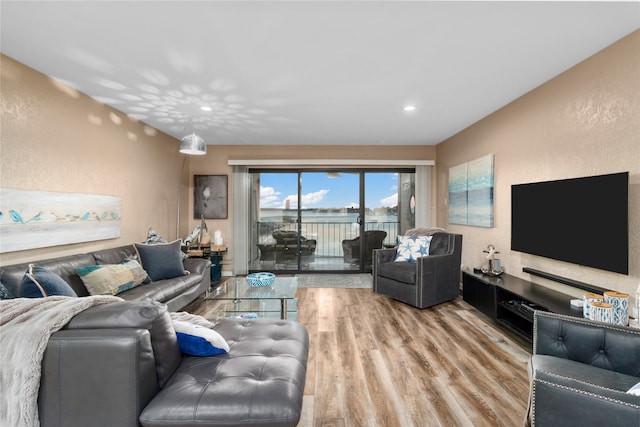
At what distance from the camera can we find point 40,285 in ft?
6.63

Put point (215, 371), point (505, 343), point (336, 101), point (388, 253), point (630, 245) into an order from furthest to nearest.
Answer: point (388, 253), point (336, 101), point (505, 343), point (630, 245), point (215, 371)

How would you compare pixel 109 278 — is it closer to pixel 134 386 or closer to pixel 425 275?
pixel 134 386

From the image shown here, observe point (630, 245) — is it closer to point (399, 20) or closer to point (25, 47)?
point (399, 20)

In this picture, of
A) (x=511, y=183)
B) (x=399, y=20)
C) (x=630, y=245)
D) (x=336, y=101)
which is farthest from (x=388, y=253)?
(x=399, y=20)

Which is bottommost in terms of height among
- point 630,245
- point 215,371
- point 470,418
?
point 470,418

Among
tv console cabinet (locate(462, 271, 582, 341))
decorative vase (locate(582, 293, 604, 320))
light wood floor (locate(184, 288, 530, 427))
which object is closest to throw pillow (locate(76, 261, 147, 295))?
light wood floor (locate(184, 288, 530, 427))

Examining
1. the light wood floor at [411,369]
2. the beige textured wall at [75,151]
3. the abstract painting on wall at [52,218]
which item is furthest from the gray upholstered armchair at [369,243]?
the abstract painting on wall at [52,218]

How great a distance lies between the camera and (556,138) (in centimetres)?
285

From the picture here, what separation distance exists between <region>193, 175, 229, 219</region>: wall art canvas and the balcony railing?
2.53ft

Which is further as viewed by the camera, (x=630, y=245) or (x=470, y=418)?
(x=630, y=245)

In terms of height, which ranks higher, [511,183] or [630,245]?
[511,183]

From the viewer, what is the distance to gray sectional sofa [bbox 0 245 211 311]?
7.43ft

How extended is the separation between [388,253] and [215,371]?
332cm

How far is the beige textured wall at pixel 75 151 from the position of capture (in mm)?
2555
